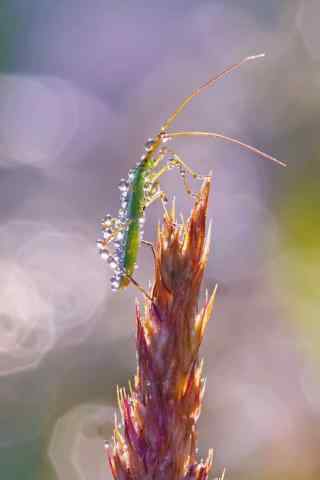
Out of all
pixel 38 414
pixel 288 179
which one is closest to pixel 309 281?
pixel 288 179

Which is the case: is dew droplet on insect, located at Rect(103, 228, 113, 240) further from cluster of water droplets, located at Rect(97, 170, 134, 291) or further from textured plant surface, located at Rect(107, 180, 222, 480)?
textured plant surface, located at Rect(107, 180, 222, 480)

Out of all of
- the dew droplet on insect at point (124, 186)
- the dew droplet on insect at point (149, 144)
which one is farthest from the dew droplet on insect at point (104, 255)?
the dew droplet on insect at point (149, 144)

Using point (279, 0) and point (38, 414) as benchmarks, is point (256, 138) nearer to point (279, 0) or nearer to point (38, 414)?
point (279, 0)

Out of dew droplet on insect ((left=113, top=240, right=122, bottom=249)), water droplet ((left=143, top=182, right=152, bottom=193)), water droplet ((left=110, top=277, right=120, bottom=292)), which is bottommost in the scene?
water droplet ((left=110, top=277, right=120, bottom=292))

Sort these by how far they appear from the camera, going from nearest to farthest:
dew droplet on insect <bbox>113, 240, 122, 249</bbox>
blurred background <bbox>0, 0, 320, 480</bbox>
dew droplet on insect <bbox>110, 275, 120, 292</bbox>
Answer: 1. dew droplet on insect <bbox>110, 275, 120, 292</bbox>
2. dew droplet on insect <bbox>113, 240, 122, 249</bbox>
3. blurred background <bbox>0, 0, 320, 480</bbox>

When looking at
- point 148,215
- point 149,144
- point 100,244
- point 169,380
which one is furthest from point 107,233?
point 148,215

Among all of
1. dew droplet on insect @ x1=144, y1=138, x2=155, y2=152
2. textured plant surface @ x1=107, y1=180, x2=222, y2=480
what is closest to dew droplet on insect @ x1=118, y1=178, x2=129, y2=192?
dew droplet on insect @ x1=144, y1=138, x2=155, y2=152
